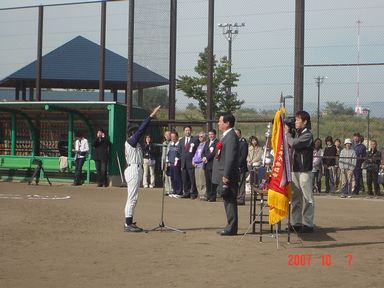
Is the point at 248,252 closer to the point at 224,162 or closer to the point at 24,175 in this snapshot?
the point at 224,162

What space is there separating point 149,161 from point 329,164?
545cm

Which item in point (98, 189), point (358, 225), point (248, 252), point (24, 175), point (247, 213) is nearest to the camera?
point (248, 252)

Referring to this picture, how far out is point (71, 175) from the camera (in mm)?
21438

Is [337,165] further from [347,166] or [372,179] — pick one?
[372,179]

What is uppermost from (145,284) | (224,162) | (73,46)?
(73,46)

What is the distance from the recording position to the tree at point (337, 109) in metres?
17.6

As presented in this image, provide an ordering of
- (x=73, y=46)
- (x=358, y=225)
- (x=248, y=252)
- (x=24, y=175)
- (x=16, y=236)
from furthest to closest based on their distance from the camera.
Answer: (x=73, y=46) < (x=24, y=175) < (x=358, y=225) < (x=16, y=236) < (x=248, y=252)

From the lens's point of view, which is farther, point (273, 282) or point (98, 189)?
point (98, 189)

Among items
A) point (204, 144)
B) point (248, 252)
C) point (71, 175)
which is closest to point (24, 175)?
point (71, 175)

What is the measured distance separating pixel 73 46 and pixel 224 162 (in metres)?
15.6

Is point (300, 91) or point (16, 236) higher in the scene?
point (300, 91)

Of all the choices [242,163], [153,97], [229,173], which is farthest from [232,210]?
[153,97]

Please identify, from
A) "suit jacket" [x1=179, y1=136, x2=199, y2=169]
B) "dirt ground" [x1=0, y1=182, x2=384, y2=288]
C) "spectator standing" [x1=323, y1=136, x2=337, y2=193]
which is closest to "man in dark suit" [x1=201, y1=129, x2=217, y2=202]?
"suit jacket" [x1=179, y1=136, x2=199, y2=169]
